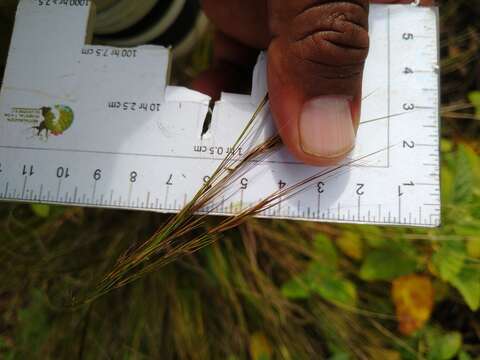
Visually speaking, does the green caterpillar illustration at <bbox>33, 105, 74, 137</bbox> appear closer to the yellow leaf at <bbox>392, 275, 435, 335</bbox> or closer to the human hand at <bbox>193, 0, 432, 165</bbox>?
the human hand at <bbox>193, 0, 432, 165</bbox>

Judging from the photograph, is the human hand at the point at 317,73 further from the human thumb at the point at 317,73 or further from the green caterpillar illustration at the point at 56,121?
the green caterpillar illustration at the point at 56,121

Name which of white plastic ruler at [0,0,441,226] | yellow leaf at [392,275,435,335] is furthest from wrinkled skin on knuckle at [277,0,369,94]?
yellow leaf at [392,275,435,335]

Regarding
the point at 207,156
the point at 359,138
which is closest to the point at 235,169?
the point at 207,156

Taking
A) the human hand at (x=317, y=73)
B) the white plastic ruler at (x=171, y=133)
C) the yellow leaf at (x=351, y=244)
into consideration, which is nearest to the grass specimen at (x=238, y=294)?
the yellow leaf at (x=351, y=244)

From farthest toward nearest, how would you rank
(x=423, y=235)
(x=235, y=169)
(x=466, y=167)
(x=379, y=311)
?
(x=379, y=311) < (x=423, y=235) < (x=466, y=167) < (x=235, y=169)

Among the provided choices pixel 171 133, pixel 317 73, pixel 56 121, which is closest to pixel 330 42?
pixel 317 73

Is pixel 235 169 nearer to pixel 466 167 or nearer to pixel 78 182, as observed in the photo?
pixel 78 182
